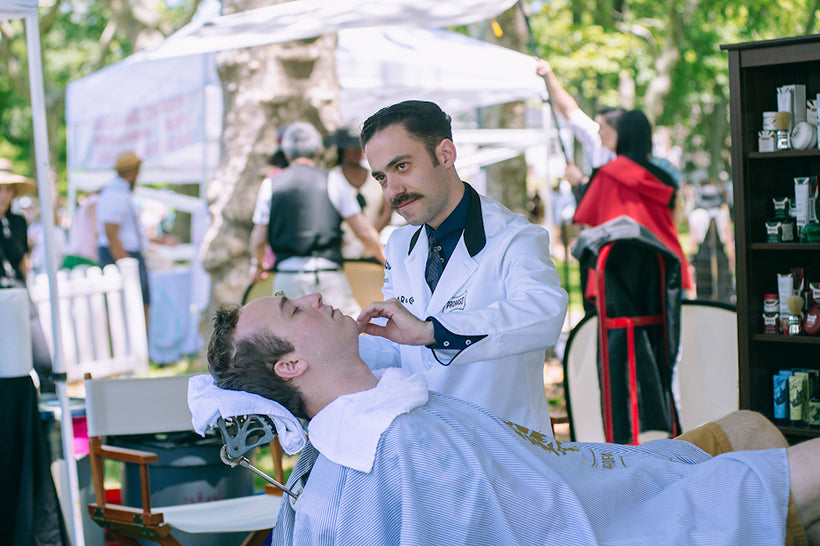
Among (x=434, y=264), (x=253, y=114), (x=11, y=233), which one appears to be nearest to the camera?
(x=434, y=264)

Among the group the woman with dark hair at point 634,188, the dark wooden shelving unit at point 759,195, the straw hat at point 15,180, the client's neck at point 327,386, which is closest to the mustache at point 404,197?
the client's neck at point 327,386

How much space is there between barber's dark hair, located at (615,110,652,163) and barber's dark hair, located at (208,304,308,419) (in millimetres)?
2683

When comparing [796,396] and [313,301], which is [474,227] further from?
[796,396]

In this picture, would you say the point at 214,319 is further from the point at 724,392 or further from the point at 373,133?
the point at 724,392

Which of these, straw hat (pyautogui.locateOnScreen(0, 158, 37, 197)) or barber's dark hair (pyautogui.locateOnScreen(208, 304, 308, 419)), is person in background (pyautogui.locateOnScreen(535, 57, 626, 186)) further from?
straw hat (pyautogui.locateOnScreen(0, 158, 37, 197))

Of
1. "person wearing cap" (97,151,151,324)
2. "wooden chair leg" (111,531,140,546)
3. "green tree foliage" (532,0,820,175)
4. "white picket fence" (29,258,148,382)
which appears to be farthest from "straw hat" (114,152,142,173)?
"green tree foliage" (532,0,820,175)

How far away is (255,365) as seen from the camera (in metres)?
2.03

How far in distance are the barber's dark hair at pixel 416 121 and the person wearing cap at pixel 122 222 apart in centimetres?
516

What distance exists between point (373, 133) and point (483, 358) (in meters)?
0.60

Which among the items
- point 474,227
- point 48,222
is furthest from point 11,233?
point 474,227

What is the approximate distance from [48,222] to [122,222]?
419 cm

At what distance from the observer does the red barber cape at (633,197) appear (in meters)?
4.21

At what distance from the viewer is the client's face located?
2.03m

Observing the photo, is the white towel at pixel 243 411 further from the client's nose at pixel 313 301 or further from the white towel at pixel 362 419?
the client's nose at pixel 313 301
